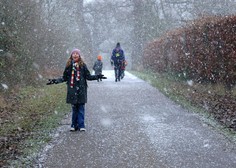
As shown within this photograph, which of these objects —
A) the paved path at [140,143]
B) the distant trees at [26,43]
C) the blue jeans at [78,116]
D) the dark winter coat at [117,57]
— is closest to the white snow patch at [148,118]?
the paved path at [140,143]

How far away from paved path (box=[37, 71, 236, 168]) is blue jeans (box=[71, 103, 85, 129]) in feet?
0.69

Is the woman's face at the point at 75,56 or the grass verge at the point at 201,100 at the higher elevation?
the woman's face at the point at 75,56

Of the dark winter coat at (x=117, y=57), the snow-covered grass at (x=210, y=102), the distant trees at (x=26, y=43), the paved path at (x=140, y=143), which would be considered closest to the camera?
the paved path at (x=140, y=143)

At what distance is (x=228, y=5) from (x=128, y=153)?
30.5 m

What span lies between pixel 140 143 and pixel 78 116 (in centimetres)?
180

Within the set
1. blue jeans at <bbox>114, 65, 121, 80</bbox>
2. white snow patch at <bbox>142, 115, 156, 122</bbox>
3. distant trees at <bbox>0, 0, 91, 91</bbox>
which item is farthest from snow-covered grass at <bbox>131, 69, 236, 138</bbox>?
distant trees at <bbox>0, 0, 91, 91</bbox>

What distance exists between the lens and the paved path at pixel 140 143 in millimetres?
6125

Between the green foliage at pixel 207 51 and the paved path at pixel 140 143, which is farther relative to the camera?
the green foliage at pixel 207 51

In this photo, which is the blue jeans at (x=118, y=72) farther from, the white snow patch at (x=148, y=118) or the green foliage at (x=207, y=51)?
the white snow patch at (x=148, y=118)

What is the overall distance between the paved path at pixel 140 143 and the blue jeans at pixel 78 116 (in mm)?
211

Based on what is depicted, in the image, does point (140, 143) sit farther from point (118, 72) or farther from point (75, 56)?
point (118, 72)

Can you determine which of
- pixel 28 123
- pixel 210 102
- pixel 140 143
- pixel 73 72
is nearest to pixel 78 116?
pixel 73 72

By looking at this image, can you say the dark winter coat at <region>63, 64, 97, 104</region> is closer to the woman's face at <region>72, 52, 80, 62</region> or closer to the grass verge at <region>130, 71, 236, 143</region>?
the woman's face at <region>72, 52, 80, 62</region>

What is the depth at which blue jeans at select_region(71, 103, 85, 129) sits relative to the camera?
8481 millimetres
